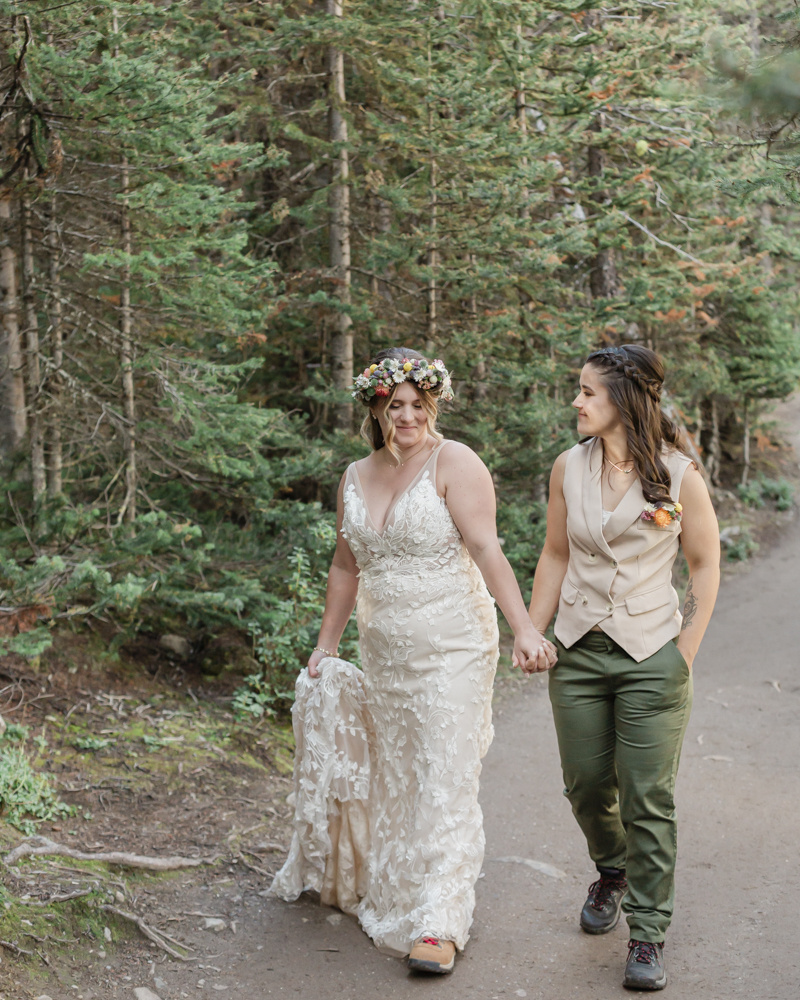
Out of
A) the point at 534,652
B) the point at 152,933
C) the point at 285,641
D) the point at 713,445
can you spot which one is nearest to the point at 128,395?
the point at 285,641

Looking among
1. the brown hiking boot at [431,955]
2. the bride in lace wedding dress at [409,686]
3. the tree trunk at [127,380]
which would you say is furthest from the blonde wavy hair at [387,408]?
the tree trunk at [127,380]

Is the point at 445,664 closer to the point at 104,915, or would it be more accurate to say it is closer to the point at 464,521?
the point at 464,521

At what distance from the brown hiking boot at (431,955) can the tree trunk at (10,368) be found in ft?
Result: 15.3

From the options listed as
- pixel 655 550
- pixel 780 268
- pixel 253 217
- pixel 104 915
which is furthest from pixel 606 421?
pixel 780 268

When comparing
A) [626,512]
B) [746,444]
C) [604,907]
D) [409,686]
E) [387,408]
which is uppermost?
[387,408]

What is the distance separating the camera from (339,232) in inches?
369

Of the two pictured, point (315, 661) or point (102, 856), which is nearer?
point (315, 661)

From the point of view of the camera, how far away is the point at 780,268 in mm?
16219

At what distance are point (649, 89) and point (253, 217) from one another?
496 cm

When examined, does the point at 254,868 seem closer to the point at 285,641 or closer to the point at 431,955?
the point at 431,955

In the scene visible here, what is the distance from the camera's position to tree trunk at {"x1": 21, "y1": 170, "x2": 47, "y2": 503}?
21.3 ft

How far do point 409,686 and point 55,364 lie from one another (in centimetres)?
397

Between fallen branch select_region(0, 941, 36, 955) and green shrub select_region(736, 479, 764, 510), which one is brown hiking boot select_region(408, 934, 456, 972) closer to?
fallen branch select_region(0, 941, 36, 955)

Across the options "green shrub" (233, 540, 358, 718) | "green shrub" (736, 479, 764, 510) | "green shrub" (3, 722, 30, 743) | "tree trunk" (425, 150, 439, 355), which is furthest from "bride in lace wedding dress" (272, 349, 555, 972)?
"green shrub" (736, 479, 764, 510)
